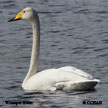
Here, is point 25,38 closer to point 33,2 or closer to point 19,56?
point 19,56

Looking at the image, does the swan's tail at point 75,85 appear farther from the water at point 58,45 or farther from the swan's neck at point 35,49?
the swan's neck at point 35,49

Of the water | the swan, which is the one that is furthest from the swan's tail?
the water

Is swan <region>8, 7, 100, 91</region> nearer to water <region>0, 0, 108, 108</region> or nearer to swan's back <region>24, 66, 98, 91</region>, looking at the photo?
swan's back <region>24, 66, 98, 91</region>

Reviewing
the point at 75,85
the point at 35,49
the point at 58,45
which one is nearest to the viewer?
the point at 75,85

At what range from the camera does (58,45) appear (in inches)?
651

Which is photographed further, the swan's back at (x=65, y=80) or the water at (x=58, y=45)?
the swan's back at (x=65, y=80)

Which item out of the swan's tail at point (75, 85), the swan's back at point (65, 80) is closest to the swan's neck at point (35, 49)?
the swan's back at point (65, 80)

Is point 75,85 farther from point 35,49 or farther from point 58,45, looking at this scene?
point 58,45

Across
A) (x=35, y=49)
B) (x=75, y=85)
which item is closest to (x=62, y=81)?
(x=75, y=85)

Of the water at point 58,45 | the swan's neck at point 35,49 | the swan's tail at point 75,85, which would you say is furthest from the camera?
the swan's neck at point 35,49

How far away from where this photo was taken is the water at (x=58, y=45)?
11453 millimetres

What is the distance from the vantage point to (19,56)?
15.3m

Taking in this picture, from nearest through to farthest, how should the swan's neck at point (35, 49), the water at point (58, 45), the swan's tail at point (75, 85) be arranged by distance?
the water at point (58, 45) → the swan's tail at point (75, 85) → the swan's neck at point (35, 49)

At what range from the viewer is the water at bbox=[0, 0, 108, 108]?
Answer: 11.5m
